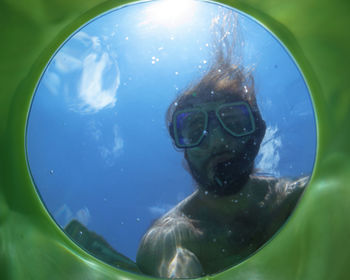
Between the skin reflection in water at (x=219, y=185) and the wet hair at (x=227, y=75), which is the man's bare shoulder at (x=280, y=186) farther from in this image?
the wet hair at (x=227, y=75)

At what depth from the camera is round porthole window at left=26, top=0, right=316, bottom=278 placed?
122 cm

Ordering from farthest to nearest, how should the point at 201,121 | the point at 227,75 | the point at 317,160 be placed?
the point at 201,121
the point at 227,75
the point at 317,160

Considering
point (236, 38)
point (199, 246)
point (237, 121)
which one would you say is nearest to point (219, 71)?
point (236, 38)

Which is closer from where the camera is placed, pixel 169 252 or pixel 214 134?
pixel 169 252

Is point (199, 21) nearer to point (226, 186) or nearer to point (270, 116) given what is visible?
point (270, 116)

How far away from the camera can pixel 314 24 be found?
3.18 ft

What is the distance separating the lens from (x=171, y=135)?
4.76 ft

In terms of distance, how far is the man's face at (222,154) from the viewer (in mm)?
1369

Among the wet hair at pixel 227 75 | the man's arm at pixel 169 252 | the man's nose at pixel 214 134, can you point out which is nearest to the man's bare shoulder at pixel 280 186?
the wet hair at pixel 227 75

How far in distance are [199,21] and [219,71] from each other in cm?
23

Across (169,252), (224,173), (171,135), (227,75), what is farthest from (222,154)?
(169,252)

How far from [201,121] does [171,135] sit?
17cm

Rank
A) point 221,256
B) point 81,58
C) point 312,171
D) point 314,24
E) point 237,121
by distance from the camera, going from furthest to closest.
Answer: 1. point 237,121
2. point 81,58
3. point 221,256
4. point 312,171
5. point 314,24

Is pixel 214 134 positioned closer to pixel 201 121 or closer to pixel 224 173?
pixel 201 121
